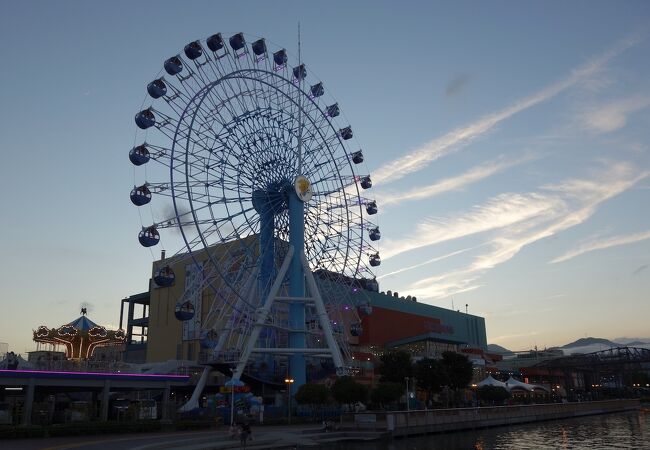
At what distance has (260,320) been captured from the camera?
189 feet

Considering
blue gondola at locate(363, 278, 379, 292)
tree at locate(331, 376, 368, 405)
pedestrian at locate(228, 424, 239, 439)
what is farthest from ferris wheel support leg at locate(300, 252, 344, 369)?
pedestrian at locate(228, 424, 239, 439)

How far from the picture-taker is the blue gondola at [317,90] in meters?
66.9

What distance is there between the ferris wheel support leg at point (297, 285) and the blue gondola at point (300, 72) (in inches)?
518

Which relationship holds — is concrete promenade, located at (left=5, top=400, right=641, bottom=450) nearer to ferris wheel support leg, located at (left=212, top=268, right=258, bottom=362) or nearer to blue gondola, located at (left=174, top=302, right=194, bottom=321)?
blue gondola, located at (left=174, top=302, right=194, bottom=321)

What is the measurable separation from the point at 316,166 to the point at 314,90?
836cm

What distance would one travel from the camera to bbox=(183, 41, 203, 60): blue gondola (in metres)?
53.3

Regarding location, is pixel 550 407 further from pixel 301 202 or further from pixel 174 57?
pixel 174 57

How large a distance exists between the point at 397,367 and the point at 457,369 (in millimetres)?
8401

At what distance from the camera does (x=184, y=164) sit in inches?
1993

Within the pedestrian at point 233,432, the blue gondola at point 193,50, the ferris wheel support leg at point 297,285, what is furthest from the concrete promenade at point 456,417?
the blue gondola at point 193,50

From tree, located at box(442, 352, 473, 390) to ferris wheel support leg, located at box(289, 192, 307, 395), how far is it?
1872cm

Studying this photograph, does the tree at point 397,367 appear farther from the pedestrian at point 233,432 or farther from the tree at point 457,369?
the pedestrian at point 233,432

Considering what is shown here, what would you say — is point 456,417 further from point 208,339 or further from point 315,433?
point 208,339

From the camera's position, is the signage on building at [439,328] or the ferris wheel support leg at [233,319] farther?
the signage on building at [439,328]
